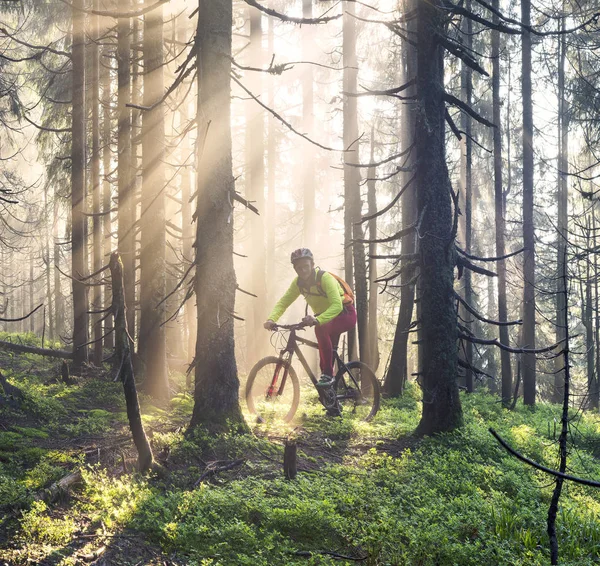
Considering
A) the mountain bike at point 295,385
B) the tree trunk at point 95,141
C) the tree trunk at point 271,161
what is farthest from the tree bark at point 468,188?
the tree trunk at point 95,141

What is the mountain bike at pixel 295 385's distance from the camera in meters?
8.53

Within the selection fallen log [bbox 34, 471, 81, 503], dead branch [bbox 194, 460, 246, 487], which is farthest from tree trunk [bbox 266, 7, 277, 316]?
fallen log [bbox 34, 471, 81, 503]

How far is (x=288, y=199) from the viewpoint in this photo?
1145 inches

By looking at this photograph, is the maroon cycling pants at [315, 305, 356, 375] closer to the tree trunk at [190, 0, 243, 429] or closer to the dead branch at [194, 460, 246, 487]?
the tree trunk at [190, 0, 243, 429]

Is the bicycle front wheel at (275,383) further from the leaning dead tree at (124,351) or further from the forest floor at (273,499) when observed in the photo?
the leaning dead tree at (124,351)

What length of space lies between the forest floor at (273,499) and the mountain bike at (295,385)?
0.68 m

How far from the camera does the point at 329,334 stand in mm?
8758

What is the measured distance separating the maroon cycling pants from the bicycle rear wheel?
452 mm

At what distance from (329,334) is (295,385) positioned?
0.99 meters

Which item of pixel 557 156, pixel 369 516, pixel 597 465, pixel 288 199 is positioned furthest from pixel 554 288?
pixel 369 516

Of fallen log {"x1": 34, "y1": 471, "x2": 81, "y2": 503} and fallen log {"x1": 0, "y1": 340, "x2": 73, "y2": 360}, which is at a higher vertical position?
fallen log {"x1": 0, "y1": 340, "x2": 73, "y2": 360}

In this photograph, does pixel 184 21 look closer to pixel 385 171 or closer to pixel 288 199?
pixel 385 171

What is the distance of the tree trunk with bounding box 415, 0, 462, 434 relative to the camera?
A: 25.3 feet

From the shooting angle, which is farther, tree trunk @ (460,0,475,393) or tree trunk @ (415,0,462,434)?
tree trunk @ (460,0,475,393)
